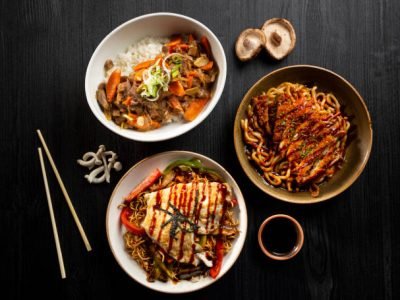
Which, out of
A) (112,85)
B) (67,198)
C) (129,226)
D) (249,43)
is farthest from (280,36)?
(67,198)

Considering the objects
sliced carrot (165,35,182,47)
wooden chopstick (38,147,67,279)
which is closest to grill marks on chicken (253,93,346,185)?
sliced carrot (165,35,182,47)

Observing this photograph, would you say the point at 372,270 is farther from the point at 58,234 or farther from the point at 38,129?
the point at 38,129

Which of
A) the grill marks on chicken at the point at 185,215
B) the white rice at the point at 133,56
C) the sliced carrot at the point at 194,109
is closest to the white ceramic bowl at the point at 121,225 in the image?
the grill marks on chicken at the point at 185,215

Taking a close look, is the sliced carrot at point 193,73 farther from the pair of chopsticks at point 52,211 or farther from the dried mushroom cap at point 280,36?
the pair of chopsticks at point 52,211

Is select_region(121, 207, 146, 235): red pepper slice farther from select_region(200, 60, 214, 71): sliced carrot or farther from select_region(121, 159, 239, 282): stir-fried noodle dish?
select_region(200, 60, 214, 71): sliced carrot

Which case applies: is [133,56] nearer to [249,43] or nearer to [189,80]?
[189,80]
